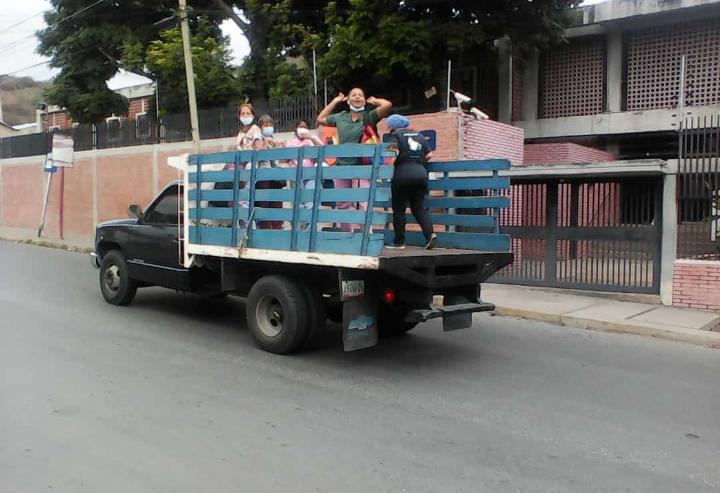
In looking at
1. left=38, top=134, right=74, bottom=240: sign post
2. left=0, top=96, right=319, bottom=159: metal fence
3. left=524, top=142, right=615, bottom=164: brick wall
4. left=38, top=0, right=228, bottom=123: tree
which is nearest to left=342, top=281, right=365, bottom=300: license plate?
left=0, top=96, right=319, bottom=159: metal fence

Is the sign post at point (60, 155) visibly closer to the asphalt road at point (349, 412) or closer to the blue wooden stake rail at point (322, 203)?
the asphalt road at point (349, 412)

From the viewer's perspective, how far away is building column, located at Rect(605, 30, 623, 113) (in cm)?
1688

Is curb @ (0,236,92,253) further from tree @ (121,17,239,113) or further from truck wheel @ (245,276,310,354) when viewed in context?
truck wheel @ (245,276,310,354)

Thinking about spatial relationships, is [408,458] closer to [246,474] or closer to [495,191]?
[246,474]

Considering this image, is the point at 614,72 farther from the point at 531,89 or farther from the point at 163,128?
the point at 163,128

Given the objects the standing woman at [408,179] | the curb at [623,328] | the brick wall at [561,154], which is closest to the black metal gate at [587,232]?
the curb at [623,328]

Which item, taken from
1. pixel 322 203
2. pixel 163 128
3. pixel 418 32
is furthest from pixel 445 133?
pixel 163 128

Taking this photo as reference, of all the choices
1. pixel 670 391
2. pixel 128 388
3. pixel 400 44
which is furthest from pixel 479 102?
pixel 128 388

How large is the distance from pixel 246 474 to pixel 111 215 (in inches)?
707

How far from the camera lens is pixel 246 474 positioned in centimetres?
381

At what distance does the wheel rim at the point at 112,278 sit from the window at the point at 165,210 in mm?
989

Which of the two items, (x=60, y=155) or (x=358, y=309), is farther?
(x=60, y=155)

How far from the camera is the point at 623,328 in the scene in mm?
8438

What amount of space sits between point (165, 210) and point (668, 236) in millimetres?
7587
